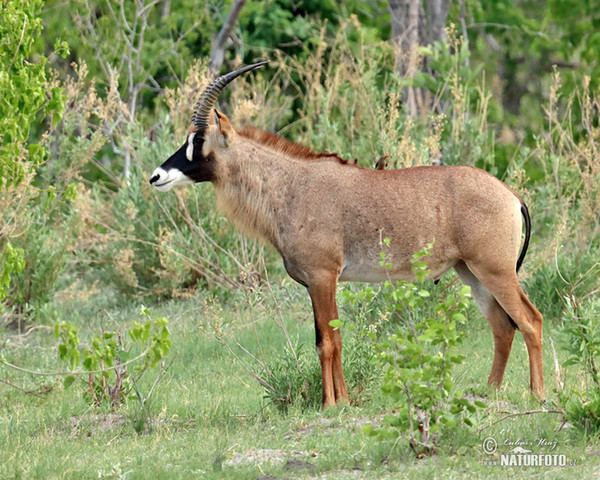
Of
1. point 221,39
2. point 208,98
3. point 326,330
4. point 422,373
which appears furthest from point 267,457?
point 221,39

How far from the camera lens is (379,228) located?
273 inches

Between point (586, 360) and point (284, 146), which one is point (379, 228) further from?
point (586, 360)

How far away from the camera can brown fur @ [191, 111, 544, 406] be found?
271 inches

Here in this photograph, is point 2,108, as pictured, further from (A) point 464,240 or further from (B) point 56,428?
(A) point 464,240

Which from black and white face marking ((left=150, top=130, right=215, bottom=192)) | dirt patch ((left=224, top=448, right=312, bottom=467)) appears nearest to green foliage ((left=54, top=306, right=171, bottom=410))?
dirt patch ((left=224, top=448, right=312, bottom=467))

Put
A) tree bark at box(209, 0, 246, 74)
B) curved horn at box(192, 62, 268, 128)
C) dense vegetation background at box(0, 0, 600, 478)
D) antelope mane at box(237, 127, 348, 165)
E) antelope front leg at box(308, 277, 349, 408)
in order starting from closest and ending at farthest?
dense vegetation background at box(0, 0, 600, 478) < antelope front leg at box(308, 277, 349, 408) < curved horn at box(192, 62, 268, 128) < antelope mane at box(237, 127, 348, 165) < tree bark at box(209, 0, 246, 74)

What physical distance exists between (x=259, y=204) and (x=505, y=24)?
16.4 m

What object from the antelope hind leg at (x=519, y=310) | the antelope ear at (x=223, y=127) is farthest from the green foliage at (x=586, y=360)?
the antelope ear at (x=223, y=127)

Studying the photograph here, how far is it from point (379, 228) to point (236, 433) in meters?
1.88

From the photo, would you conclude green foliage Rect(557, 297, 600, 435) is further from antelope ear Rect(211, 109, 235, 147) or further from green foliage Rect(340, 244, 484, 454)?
antelope ear Rect(211, 109, 235, 147)

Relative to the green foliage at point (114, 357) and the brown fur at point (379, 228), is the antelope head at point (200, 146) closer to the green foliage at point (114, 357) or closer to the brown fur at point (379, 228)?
the brown fur at point (379, 228)

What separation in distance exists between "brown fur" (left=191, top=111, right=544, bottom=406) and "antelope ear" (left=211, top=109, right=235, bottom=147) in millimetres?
16

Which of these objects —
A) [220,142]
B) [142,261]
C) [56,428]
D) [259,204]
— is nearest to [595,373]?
[259,204]

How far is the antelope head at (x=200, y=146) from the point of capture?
727cm
